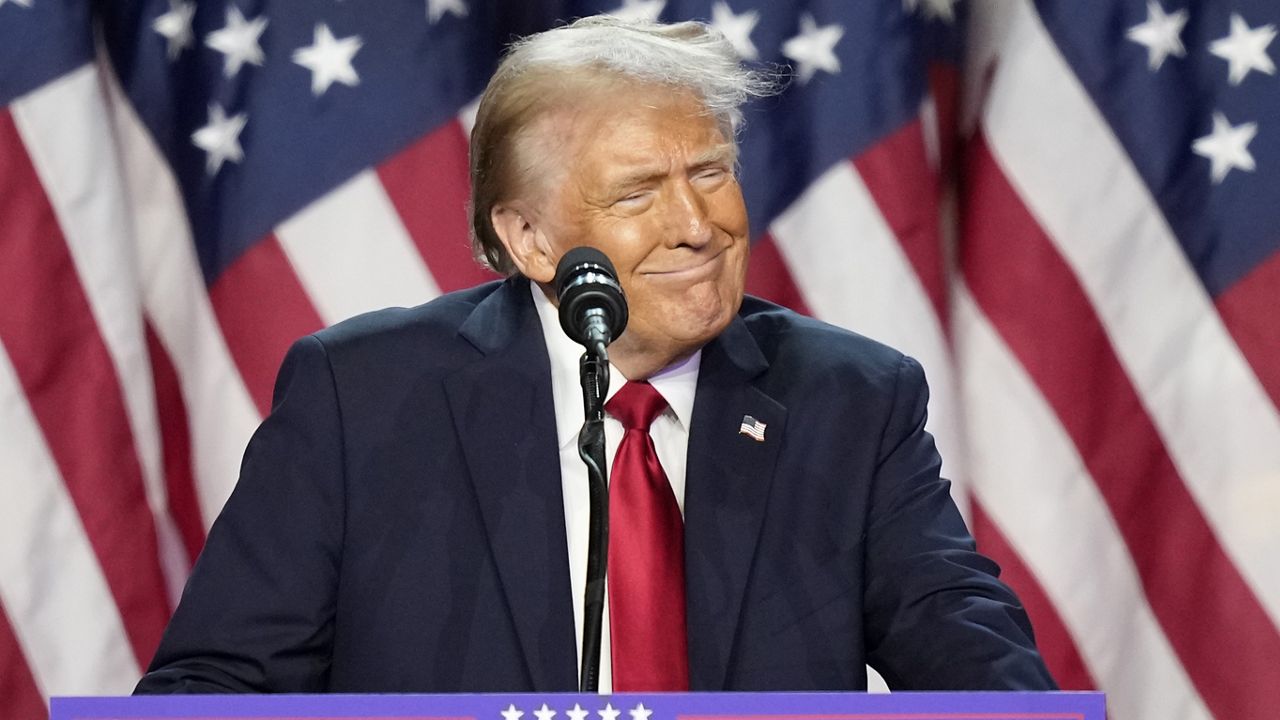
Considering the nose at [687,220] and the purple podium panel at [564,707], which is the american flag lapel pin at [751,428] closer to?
the nose at [687,220]

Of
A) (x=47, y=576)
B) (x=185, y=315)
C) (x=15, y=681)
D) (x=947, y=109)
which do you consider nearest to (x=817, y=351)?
(x=947, y=109)

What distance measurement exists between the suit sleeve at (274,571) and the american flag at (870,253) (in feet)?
3.41

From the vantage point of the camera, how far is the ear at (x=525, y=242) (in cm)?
212

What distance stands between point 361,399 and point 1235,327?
1.80m

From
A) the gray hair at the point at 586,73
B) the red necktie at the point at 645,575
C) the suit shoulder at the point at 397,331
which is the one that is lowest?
the red necktie at the point at 645,575

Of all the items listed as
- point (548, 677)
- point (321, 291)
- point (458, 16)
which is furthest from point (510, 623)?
point (458, 16)

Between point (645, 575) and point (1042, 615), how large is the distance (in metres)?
1.38

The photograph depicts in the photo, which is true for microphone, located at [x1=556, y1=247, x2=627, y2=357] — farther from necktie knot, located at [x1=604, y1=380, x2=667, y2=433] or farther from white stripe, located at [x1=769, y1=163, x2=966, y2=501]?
white stripe, located at [x1=769, y1=163, x2=966, y2=501]

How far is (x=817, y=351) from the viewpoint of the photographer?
2.24 metres

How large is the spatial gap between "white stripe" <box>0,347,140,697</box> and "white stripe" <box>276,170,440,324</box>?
584 mm

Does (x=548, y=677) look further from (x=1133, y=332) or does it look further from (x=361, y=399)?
(x=1133, y=332)

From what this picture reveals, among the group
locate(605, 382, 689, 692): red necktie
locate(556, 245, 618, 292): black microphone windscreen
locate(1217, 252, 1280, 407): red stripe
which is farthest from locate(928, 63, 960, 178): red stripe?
locate(556, 245, 618, 292): black microphone windscreen

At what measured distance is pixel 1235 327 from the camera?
299 centimetres

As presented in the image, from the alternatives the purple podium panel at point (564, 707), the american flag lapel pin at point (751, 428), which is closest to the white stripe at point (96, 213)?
the american flag lapel pin at point (751, 428)
